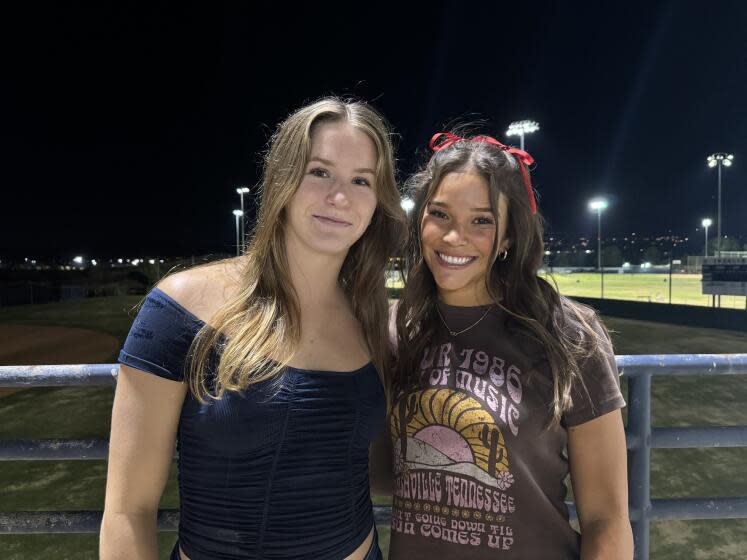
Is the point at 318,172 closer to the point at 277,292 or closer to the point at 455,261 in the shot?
the point at 277,292

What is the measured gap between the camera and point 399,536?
1.64 meters

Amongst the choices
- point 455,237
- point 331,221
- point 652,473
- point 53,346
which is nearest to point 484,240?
point 455,237

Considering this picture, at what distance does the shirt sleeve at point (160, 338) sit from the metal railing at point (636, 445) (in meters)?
0.60

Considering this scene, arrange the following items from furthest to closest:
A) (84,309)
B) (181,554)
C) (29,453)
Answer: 1. (84,309)
2. (29,453)
3. (181,554)

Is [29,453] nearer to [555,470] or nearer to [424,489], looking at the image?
[424,489]

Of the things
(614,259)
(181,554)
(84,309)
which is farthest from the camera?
(614,259)

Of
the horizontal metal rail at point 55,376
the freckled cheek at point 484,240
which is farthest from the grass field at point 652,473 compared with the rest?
the horizontal metal rail at point 55,376

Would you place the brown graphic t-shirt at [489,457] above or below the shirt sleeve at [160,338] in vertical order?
below

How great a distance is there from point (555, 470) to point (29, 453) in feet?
6.20

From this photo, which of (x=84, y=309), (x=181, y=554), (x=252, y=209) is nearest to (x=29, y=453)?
(x=181, y=554)

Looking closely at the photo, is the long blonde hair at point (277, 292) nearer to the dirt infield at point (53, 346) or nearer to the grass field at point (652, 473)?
the grass field at point (652, 473)

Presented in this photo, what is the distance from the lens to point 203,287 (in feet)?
4.99

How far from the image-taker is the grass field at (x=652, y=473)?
529cm

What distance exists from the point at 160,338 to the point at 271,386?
1.08 feet
